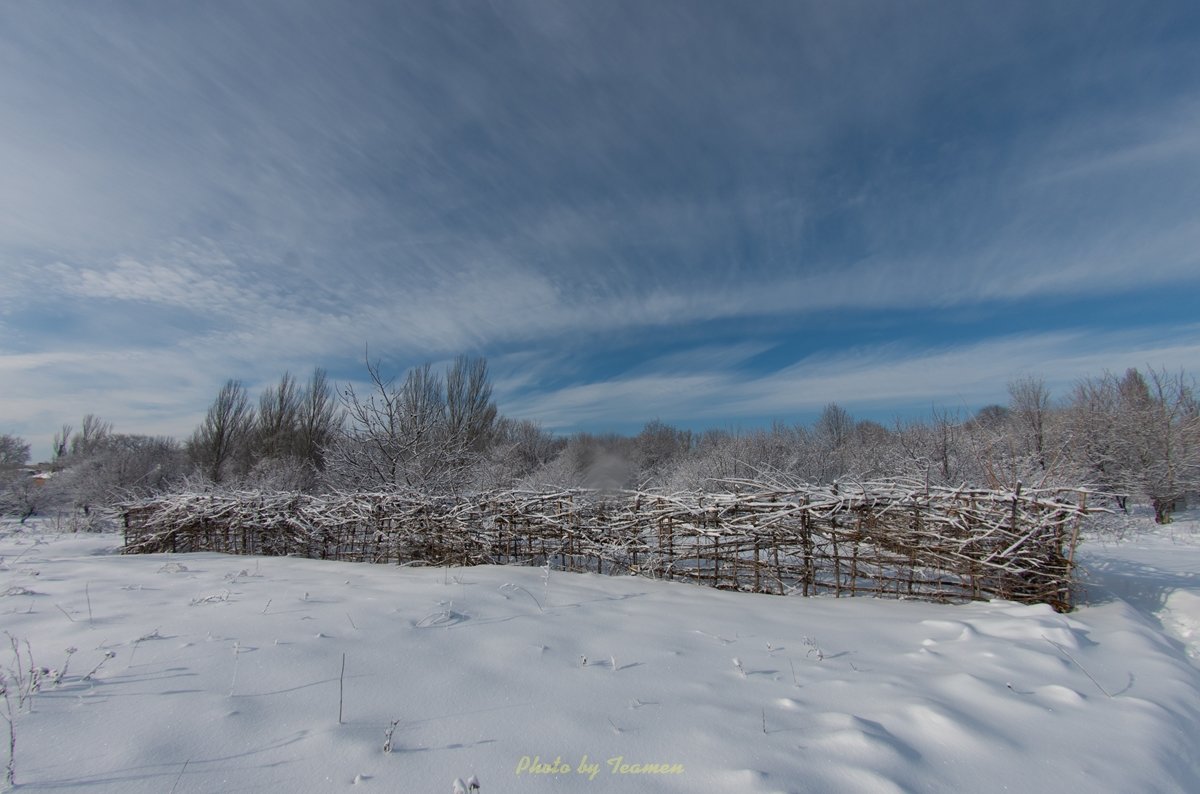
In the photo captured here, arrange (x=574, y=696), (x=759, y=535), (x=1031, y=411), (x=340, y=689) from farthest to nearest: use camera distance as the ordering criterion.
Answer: (x=1031, y=411) < (x=759, y=535) < (x=574, y=696) < (x=340, y=689)

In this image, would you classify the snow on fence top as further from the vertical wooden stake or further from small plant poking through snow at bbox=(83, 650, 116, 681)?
small plant poking through snow at bbox=(83, 650, 116, 681)

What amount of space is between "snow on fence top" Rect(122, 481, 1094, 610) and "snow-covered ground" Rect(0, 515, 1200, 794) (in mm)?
962

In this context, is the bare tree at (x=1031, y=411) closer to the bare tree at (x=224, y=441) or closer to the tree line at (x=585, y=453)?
the tree line at (x=585, y=453)

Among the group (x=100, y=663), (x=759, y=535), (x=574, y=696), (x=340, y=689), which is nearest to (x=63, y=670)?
(x=100, y=663)

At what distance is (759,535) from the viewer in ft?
23.5

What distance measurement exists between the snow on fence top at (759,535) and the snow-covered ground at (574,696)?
962 mm

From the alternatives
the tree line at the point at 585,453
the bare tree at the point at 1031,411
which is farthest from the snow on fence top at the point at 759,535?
the bare tree at the point at 1031,411

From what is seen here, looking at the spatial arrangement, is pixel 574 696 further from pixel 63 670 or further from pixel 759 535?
pixel 759 535

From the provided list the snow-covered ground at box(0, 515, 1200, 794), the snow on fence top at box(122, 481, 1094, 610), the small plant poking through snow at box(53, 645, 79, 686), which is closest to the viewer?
the snow-covered ground at box(0, 515, 1200, 794)

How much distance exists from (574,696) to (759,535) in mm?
4855

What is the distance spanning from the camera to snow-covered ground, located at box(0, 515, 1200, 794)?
7.08 ft

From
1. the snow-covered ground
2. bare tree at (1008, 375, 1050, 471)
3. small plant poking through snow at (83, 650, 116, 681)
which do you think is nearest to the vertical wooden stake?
the snow-covered ground

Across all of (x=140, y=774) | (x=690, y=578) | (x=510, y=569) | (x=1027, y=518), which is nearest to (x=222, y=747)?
(x=140, y=774)

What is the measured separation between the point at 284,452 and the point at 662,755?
115ft
